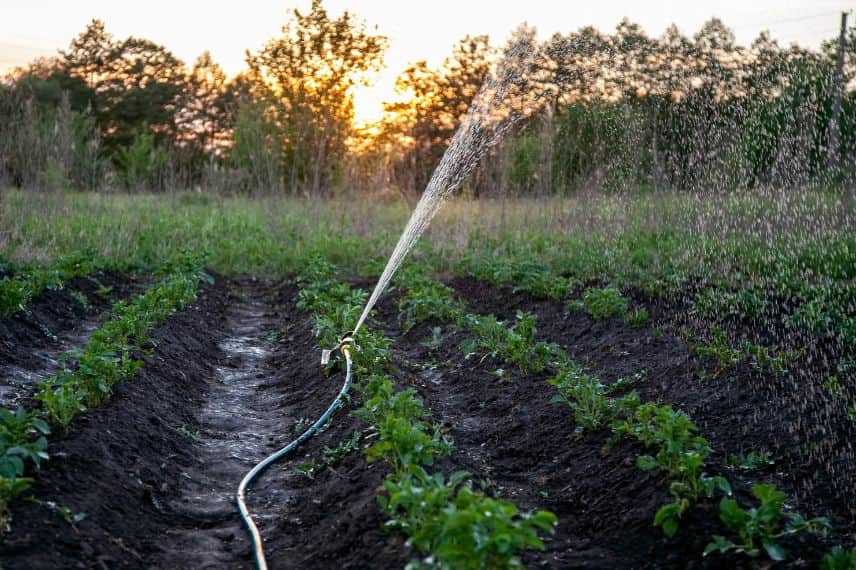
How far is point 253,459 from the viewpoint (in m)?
5.71

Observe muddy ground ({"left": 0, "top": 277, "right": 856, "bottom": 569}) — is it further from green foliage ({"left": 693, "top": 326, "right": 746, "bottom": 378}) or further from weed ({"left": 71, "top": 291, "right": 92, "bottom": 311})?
weed ({"left": 71, "top": 291, "right": 92, "bottom": 311})

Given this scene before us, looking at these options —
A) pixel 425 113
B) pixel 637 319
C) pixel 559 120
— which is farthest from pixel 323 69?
pixel 637 319

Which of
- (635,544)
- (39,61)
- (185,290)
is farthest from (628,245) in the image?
(39,61)

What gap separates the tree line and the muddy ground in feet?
13.1

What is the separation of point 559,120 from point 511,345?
8361 mm

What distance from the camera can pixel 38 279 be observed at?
9.57m

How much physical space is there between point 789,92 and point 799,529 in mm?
9455

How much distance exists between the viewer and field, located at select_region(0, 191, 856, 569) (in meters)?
3.77

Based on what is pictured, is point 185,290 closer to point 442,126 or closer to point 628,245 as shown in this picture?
point 628,245

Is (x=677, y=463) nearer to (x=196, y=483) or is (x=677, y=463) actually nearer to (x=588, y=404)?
(x=588, y=404)

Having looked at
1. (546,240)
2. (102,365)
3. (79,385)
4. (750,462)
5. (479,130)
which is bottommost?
(750,462)

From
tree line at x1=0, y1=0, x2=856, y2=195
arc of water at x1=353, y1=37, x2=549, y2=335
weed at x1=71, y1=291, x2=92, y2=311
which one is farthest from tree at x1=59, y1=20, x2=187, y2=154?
weed at x1=71, y1=291, x2=92, y2=311

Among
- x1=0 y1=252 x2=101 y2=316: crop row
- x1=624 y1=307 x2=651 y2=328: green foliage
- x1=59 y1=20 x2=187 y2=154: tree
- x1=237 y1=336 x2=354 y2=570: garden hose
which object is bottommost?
x1=237 y1=336 x2=354 y2=570: garden hose

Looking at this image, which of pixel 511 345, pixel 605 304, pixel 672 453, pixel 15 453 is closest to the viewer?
pixel 15 453
